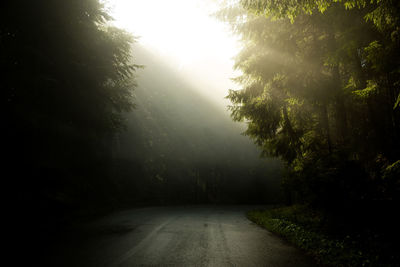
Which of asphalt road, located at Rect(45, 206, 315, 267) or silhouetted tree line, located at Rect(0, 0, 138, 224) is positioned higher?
silhouetted tree line, located at Rect(0, 0, 138, 224)

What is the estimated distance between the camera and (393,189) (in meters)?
6.53

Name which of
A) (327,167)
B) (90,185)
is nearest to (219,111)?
(90,185)

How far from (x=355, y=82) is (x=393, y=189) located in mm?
3710

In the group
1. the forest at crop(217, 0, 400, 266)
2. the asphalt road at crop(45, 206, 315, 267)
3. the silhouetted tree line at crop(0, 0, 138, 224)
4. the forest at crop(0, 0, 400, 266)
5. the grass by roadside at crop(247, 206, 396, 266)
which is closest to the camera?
the grass by roadside at crop(247, 206, 396, 266)

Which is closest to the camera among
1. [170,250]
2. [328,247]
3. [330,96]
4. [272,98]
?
[328,247]

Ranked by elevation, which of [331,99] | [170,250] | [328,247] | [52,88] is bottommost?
[170,250]

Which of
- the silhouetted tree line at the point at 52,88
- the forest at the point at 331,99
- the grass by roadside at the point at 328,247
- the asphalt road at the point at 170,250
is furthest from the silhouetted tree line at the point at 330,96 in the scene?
the silhouetted tree line at the point at 52,88

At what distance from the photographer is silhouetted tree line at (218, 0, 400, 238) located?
6.79 m

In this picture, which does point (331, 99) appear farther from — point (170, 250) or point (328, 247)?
point (170, 250)

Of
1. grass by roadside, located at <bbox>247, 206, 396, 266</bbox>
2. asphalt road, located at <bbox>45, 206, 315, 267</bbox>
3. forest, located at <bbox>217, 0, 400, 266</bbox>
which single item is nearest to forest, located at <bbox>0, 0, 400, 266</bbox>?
forest, located at <bbox>217, 0, 400, 266</bbox>

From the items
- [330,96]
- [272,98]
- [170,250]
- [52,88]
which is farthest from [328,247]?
[52,88]

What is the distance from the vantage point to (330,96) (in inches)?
365

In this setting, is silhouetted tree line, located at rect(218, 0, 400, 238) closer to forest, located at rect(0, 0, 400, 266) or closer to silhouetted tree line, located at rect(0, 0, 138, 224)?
forest, located at rect(0, 0, 400, 266)

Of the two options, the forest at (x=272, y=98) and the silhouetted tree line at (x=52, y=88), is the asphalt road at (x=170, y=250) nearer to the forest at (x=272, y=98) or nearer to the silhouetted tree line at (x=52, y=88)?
the forest at (x=272, y=98)
